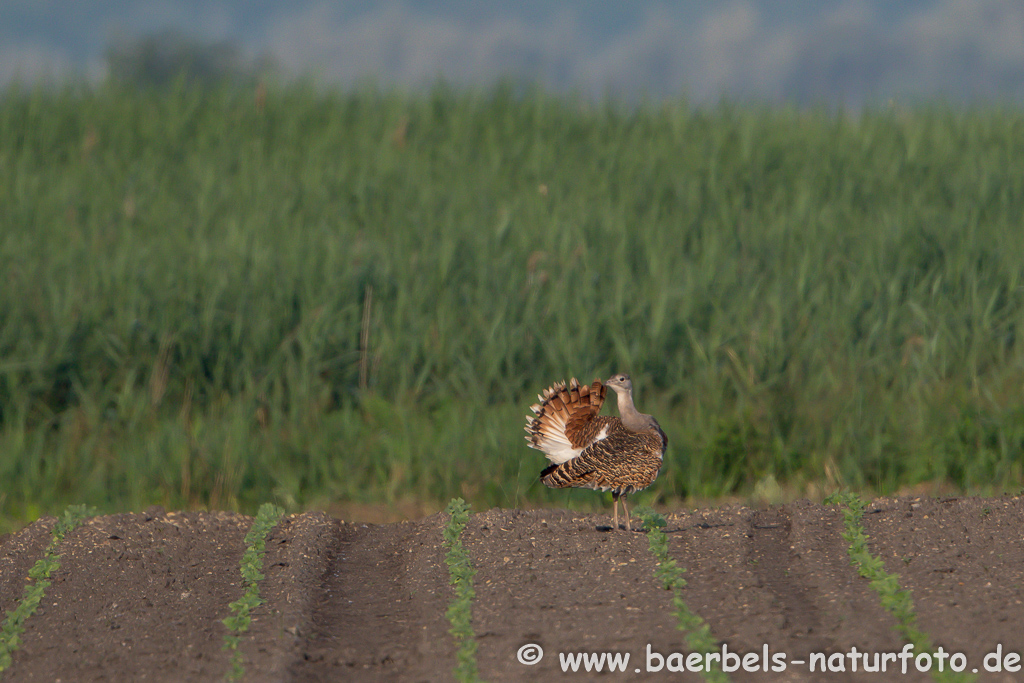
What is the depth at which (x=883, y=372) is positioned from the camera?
610 cm

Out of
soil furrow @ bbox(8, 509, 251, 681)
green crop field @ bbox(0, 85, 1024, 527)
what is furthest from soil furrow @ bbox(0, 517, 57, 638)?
green crop field @ bbox(0, 85, 1024, 527)

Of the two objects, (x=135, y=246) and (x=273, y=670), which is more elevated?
(x=135, y=246)

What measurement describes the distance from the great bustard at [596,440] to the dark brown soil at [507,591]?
16.6 inches

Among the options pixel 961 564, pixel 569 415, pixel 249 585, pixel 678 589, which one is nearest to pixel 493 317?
pixel 569 415

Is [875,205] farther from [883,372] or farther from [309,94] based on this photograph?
[309,94]

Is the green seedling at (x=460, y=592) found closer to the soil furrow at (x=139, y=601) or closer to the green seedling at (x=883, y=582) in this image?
the soil furrow at (x=139, y=601)

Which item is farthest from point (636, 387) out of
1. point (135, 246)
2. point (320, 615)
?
point (135, 246)

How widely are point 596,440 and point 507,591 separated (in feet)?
2.19

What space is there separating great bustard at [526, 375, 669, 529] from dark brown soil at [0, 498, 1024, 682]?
1.39 feet

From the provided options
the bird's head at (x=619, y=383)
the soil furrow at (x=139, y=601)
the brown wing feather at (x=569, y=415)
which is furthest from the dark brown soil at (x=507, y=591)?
the bird's head at (x=619, y=383)

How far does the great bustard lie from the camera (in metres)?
3.79

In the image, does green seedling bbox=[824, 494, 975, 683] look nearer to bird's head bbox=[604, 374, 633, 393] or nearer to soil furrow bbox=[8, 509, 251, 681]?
bird's head bbox=[604, 374, 633, 393]

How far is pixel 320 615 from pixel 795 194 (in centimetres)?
661

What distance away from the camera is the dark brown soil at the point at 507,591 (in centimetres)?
345
